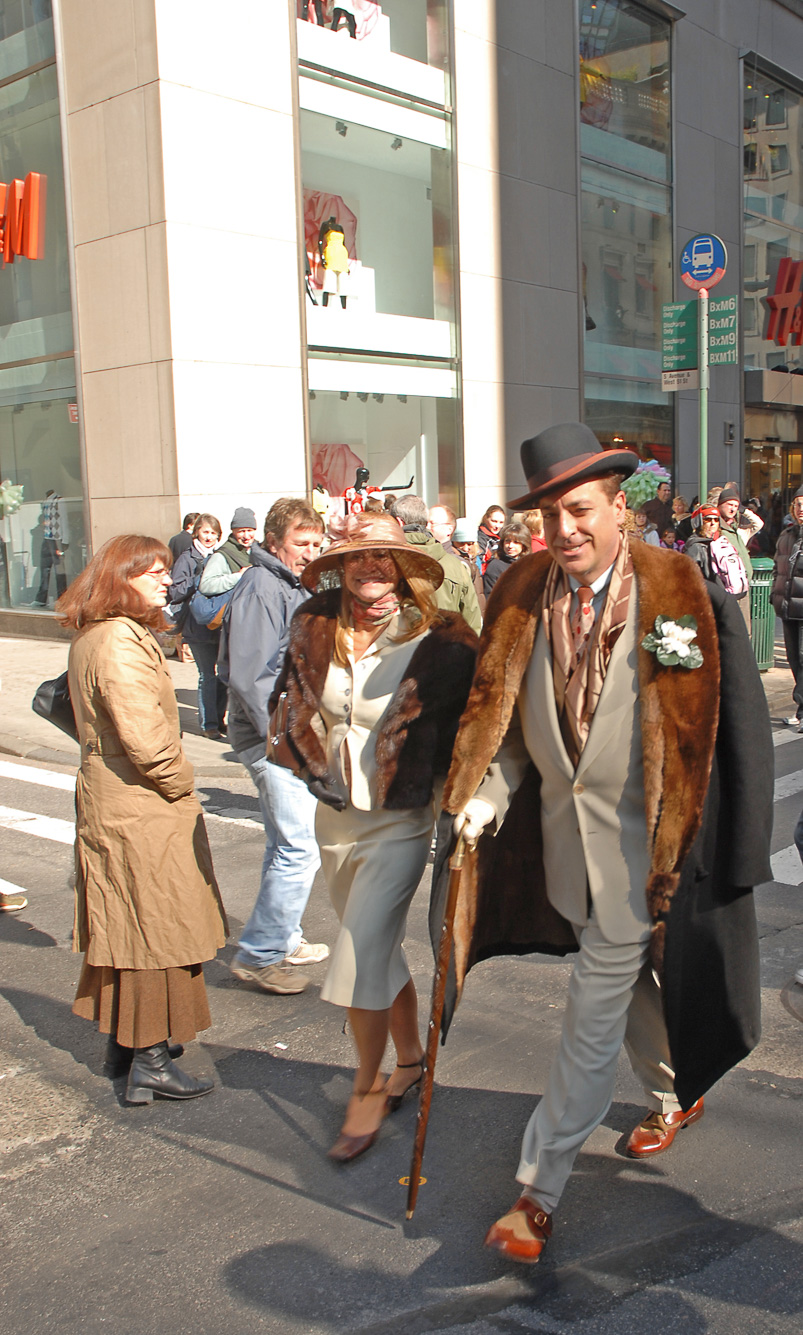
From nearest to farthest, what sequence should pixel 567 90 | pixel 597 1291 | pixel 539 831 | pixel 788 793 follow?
pixel 597 1291 < pixel 539 831 < pixel 788 793 < pixel 567 90

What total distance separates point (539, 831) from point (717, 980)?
0.62m

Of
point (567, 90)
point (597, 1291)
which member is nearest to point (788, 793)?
point (597, 1291)

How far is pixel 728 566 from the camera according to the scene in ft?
36.6

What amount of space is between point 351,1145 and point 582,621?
1.78 metres

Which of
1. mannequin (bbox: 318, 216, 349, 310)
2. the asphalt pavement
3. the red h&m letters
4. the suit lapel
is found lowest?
the asphalt pavement

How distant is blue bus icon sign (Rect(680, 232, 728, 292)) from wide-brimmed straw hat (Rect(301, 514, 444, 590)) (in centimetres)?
940

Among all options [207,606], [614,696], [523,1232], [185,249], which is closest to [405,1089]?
[523,1232]

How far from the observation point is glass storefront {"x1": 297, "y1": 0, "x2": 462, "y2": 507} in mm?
16000

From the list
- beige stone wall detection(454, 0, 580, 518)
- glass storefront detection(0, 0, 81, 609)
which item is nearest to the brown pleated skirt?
glass storefront detection(0, 0, 81, 609)

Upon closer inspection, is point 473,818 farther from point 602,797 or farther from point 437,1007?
point 437,1007

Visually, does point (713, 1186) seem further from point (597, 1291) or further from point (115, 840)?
point (115, 840)

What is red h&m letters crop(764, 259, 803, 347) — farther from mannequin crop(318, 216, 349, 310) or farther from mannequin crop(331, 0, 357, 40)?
mannequin crop(331, 0, 357, 40)

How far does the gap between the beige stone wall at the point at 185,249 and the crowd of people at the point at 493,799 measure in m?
10.4

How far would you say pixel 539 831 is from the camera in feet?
10.8
